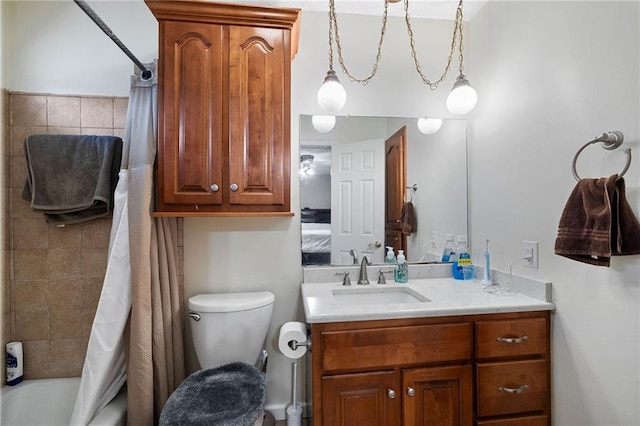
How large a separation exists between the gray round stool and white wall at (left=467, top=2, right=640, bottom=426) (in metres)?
1.33

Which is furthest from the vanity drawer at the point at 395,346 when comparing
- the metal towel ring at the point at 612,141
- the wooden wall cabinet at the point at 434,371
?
the metal towel ring at the point at 612,141

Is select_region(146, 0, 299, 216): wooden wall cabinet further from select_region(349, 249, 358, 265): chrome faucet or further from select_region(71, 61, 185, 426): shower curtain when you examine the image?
select_region(349, 249, 358, 265): chrome faucet

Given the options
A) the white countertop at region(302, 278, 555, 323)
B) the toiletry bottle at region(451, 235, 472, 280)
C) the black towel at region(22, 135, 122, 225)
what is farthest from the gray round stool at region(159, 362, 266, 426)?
the toiletry bottle at region(451, 235, 472, 280)

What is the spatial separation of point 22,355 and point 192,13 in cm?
201

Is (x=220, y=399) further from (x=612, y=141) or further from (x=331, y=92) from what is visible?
(x=612, y=141)

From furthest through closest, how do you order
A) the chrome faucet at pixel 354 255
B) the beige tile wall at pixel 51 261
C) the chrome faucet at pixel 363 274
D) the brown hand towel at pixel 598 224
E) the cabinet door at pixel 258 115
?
the chrome faucet at pixel 354 255
the chrome faucet at pixel 363 274
the beige tile wall at pixel 51 261
the cabinet door at pixel 258 115
the brown hand towel at pixel 598 224

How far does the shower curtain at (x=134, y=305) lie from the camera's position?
1.38 m

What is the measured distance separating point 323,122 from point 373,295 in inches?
41.9

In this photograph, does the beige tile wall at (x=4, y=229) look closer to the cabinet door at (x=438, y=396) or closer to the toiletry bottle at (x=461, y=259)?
the cabinet door at (x=438, y=396)

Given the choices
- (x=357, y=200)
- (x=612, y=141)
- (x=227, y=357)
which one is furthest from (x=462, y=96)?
(x=227, y=357)

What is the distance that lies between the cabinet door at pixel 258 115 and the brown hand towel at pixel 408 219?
78 centimetres

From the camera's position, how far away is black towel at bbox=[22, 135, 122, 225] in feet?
5.16

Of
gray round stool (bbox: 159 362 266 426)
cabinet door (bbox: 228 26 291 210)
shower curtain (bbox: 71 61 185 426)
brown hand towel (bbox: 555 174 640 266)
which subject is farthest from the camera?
cabinet door (bbox: 228 26 291 210)

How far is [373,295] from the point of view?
1.70 metres
